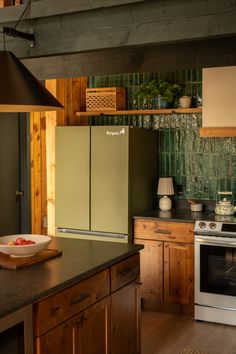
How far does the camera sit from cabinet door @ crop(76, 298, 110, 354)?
277 centimetres

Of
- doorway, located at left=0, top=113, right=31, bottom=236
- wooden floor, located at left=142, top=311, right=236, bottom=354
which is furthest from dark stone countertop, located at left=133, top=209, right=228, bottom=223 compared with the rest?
doorway, located at left=0, top=113, right=31, bottom=236

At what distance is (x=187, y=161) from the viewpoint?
5656 millimetres

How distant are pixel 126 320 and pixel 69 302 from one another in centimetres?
78

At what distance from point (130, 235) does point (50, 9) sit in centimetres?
248

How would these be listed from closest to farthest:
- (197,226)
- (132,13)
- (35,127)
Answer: (132,13) < (197,226) < (35,127)

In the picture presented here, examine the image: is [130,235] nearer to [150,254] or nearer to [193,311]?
[150,254]

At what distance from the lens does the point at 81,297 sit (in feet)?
9.11

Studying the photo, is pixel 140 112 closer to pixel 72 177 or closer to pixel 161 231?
pixel 72 177

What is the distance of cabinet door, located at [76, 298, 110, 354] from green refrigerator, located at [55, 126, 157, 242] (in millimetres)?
2128

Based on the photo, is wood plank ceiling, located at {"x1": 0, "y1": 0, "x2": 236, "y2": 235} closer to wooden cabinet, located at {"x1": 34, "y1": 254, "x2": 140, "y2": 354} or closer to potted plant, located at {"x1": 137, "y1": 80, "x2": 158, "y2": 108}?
potted plant, located at {"x1": 137, "y1": 80, "x2": 158, "y2": 108}

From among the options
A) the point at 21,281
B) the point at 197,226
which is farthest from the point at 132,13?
the point at 197,226

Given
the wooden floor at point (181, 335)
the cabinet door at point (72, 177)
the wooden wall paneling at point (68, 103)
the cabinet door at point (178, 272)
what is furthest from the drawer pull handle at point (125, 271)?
the wooden wall paneling at point (68, 103)

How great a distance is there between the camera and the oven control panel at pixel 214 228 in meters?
4.70

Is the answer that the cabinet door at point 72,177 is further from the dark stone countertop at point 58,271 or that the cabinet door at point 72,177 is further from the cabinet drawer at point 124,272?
the cabinet drawer at point 124,272
